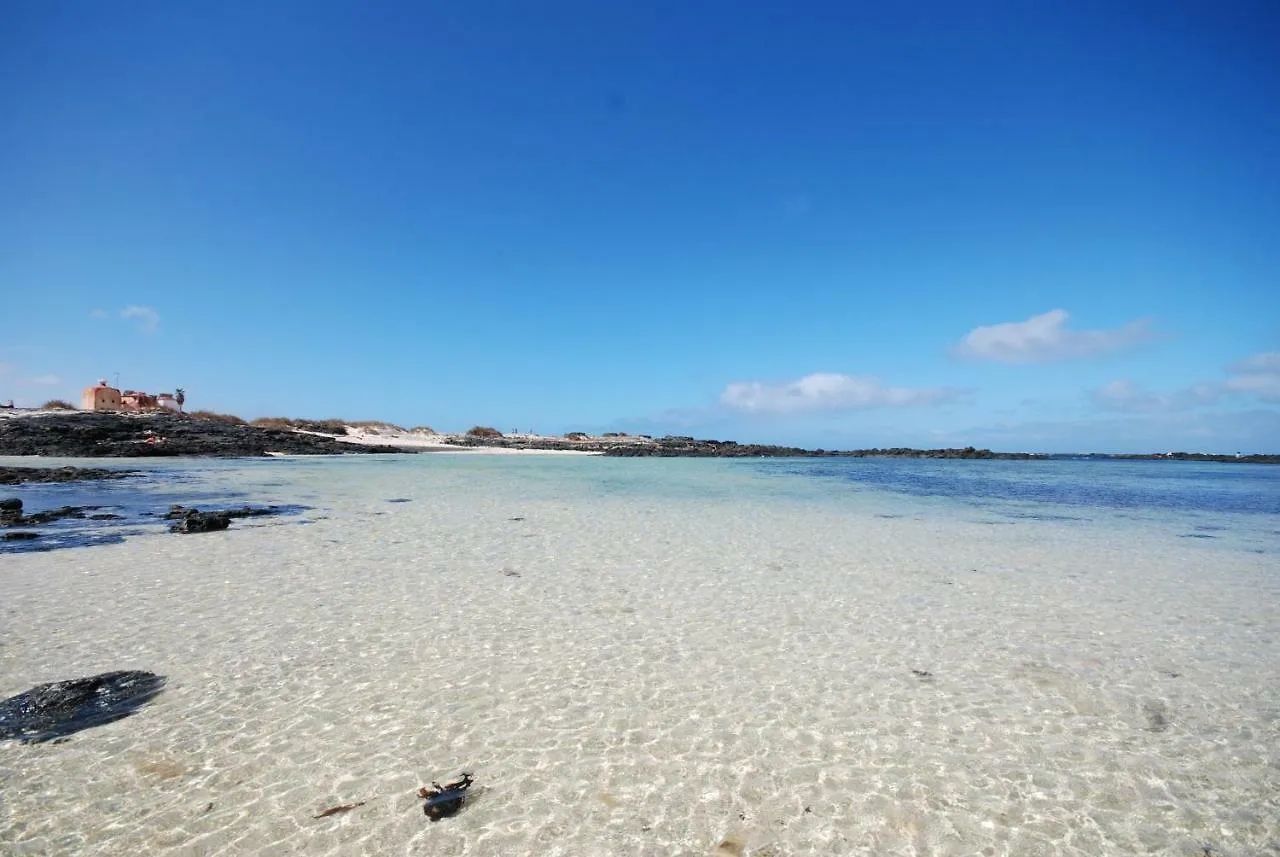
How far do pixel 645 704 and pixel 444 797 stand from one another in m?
1.96

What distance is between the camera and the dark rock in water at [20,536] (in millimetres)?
11648

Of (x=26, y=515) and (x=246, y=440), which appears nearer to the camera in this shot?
(x=26, y=515)

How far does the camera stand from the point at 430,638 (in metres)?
6.88

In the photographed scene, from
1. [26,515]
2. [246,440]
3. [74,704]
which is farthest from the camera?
[246,440]

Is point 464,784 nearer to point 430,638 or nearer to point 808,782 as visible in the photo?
point 808,782

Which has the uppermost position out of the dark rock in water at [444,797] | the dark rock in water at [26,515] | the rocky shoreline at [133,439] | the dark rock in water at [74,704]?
the rocky shoreline at [133,439]

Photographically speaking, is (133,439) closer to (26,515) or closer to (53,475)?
(53,475)

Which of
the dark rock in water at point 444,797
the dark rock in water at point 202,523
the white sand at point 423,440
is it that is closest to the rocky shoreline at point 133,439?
the white sand at point 423,440

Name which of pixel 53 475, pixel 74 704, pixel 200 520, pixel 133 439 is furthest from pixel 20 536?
pixel 133 439

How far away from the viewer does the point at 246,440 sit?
46375mm

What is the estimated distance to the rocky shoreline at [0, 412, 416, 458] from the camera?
123 feet

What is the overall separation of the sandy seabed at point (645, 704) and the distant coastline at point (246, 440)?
37825mm

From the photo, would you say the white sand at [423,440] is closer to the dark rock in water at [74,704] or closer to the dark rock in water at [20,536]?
the dark rock in water at [20,536]

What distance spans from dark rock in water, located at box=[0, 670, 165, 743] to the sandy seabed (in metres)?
0.19
